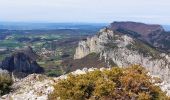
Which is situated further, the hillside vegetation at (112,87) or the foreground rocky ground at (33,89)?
the foreground rocky ground at (33,89)

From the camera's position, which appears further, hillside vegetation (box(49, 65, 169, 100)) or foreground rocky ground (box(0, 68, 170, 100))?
foreground rocky ground (box(0, 68, 170, 100))

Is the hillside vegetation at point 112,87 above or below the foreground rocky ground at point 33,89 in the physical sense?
above

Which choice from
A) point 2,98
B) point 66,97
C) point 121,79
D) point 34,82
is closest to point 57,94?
point 66,97

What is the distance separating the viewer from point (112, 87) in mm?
35219

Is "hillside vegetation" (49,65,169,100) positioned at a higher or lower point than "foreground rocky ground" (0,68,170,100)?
higher

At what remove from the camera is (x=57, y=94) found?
3919cm

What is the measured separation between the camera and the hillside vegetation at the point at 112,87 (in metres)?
35.4

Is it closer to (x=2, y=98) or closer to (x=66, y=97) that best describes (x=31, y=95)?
(x=2, y=98)

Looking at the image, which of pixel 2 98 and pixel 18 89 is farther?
pixel 18 89

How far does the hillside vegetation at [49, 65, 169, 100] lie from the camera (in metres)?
35.4

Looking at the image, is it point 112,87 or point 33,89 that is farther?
point 33,89

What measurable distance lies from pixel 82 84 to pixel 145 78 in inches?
199

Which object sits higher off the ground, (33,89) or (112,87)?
(112,87)

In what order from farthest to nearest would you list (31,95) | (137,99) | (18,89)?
(18,89) < (31,95) < (137,99)
